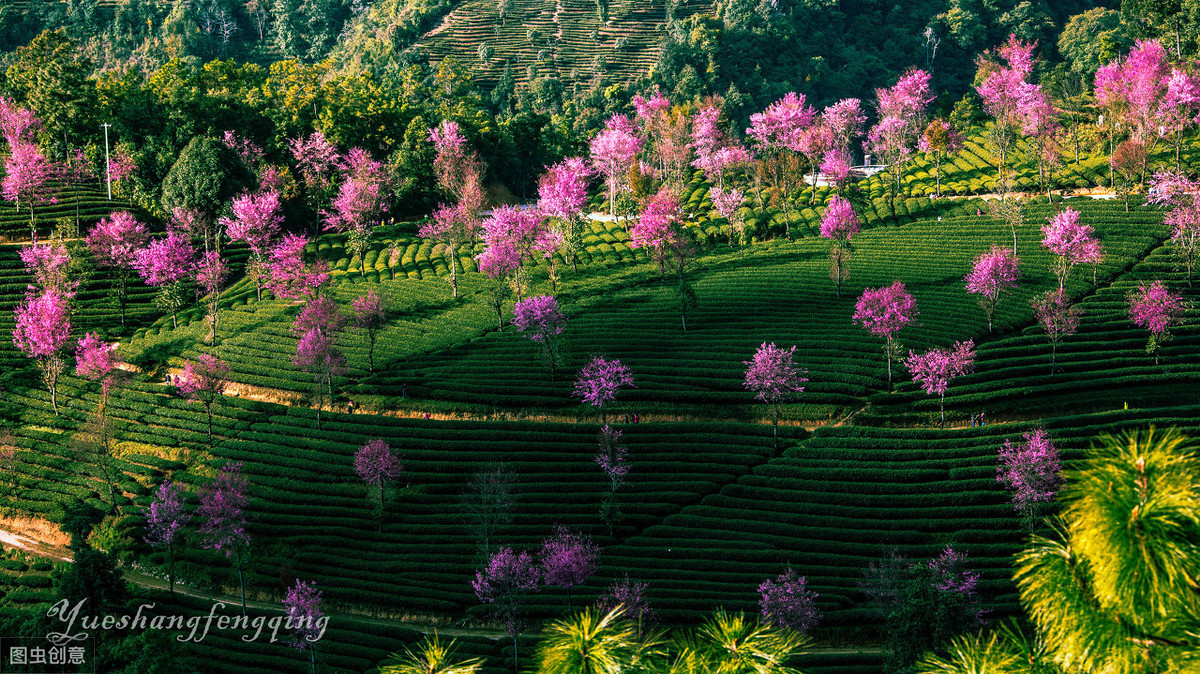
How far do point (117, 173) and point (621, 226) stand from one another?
44.5 m

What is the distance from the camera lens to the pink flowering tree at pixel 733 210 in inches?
3398

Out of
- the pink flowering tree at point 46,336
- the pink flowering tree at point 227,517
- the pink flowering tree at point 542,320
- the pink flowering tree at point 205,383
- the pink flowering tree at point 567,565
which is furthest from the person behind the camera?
the pink flowering tree at point 46,336

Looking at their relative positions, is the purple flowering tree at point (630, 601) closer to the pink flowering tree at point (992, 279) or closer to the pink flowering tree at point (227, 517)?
the pink flowering tree at point (227, 517)

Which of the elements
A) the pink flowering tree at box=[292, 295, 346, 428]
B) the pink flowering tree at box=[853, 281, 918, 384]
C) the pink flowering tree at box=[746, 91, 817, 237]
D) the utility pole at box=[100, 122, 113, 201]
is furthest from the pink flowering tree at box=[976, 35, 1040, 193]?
the utility pole at box=[100, 122, 113, 201]

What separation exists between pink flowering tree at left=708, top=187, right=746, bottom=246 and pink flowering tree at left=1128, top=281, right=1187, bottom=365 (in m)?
31.8

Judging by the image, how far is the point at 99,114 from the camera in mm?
92000

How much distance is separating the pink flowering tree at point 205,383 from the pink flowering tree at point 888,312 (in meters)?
39.8

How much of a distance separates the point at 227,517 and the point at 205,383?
1451 cm

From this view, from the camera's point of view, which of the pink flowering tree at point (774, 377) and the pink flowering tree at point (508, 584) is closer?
the pink flowering tree at point (508, 584)

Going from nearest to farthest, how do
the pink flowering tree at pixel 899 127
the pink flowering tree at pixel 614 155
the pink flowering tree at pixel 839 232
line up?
the pink flowering tree at pixel 839 232 < the pink flowering tree at pixel 614 155 < the pink flowering tree at pixel 899 127

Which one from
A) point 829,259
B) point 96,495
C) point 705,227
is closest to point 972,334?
point 829,259

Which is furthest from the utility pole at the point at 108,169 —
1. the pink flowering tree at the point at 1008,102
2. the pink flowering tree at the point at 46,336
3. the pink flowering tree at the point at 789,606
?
the pink flowering tree at the point at 1008,102

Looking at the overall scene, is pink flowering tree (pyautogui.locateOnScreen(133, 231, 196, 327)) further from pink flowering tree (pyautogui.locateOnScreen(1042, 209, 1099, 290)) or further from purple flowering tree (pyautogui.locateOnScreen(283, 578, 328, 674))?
pink flowering tree (pyautogui.locateOnScreen(1042, 209, 1099, 290))

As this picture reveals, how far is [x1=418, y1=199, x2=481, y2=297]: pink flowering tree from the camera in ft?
260
